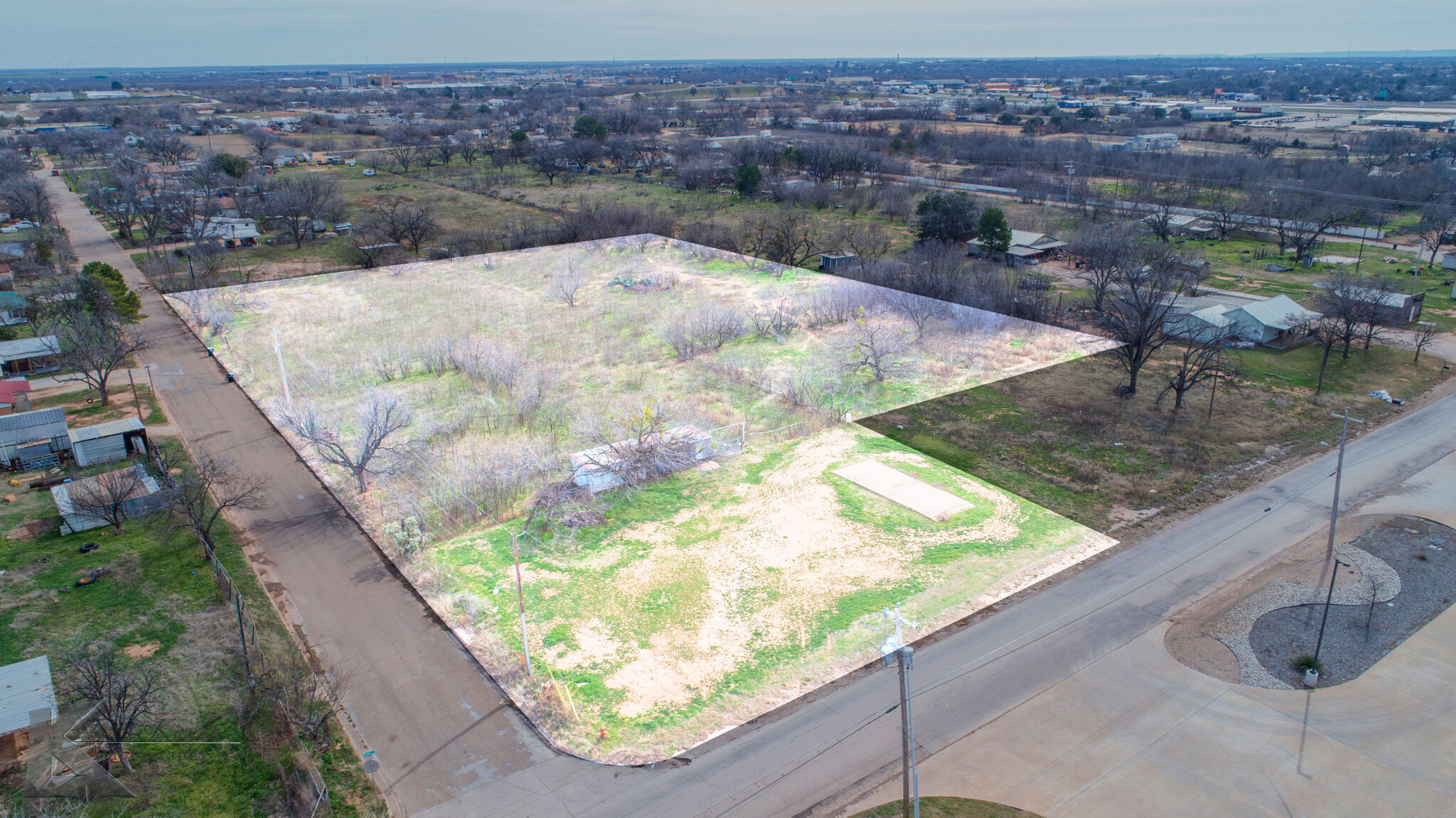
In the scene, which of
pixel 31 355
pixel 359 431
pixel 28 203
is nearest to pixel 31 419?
pixel 359 431

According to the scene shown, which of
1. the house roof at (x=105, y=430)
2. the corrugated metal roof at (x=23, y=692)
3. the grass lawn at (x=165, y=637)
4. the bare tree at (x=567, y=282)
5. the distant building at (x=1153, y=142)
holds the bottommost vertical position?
the grass lawn at (x=165, y=637)

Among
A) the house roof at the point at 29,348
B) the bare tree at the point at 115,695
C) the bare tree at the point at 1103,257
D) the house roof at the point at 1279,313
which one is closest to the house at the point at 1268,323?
the house roof at the point at 1279,313

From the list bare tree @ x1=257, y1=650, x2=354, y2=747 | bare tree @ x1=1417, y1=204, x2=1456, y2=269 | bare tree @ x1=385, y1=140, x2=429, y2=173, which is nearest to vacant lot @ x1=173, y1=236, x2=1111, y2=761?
bare tree @ x1=257, y1=650, x2=354, y2=747

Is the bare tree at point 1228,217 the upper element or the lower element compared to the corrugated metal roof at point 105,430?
upper

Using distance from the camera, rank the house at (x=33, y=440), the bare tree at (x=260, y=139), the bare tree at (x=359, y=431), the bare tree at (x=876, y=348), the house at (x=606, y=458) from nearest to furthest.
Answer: the house at (x=606, y=458)
the bare tree at (x=359, y=431)
the house at (x=33, y=440)
the bare tree at (x=876, y=348)
the bare tree at (x=260, y=139)

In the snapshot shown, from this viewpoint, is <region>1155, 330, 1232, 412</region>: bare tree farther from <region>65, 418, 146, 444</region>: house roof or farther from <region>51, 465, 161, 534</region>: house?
<region>65, 418, 146, 444</region>: house roof

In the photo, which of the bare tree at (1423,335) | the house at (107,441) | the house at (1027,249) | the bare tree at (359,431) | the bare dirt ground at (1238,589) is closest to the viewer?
the bare dirt ground at (1238,589)

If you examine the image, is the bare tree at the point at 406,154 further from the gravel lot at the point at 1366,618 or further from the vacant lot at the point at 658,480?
the gravel lot at the point at 1366,618

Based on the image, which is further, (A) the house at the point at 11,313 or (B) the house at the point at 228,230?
(B) the house at the point at 228,230
